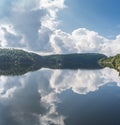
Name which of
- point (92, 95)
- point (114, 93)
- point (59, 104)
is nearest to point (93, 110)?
point (59, 104)

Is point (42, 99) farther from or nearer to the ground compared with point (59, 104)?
farther from the ground

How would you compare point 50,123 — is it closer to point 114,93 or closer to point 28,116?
point 28,116

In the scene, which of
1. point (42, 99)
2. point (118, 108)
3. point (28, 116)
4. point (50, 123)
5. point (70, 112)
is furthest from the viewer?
point (42, 99)

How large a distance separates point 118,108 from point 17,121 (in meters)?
18.8

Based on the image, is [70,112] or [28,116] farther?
[70,112]

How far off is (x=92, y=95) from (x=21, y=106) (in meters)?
19.5

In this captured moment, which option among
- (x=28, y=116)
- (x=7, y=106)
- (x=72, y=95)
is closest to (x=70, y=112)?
(x=28, y=116)

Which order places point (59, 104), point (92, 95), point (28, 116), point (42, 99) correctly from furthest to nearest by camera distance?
point (92, 95) < point (42, 99) < point (59, 104) < point (28, 116)

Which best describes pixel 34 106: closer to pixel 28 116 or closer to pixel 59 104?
pixel 59 104

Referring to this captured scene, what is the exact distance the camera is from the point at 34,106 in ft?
177

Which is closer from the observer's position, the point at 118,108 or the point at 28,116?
the point at 28,116

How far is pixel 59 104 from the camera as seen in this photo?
56000 millimetres

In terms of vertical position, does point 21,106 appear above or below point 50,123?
above

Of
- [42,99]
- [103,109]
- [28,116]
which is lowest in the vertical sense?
[28,116]
